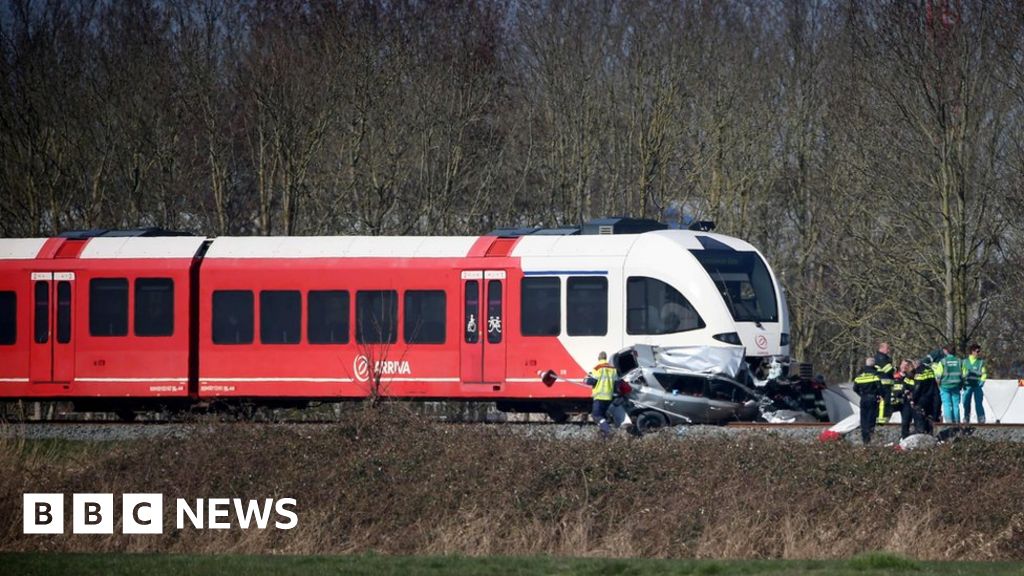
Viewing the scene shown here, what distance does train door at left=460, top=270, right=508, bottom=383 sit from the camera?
24.9 meters

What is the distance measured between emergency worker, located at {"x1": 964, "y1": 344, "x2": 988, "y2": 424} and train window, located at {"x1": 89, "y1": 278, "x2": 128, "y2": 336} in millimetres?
13867

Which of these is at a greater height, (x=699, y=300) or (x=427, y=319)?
(x=699, y=300)

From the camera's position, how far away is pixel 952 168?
105 ft

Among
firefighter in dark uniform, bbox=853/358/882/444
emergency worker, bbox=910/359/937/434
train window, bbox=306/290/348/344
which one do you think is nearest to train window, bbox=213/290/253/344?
train window, bbox=306/290/348/344

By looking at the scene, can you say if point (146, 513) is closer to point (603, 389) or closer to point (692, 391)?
point (603, 389)

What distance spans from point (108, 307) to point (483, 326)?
21.1 ft

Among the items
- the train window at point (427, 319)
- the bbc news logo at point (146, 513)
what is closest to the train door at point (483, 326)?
the train window at point (427, 319)

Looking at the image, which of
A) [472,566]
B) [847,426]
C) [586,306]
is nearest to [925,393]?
[847,426]

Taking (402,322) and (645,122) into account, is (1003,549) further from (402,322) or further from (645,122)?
(645,122)

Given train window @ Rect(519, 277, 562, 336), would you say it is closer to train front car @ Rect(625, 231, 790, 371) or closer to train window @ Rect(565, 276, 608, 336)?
train window @ Rect(565, 276, 608, 336)

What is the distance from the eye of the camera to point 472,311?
2509cm

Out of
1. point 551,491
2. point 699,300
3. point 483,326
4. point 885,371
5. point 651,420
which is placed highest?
point 699,300

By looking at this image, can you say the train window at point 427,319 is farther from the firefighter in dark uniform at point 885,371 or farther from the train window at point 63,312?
the firefighter in dark uniform at point 885,371

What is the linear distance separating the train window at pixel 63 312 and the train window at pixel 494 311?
7.22 metres
